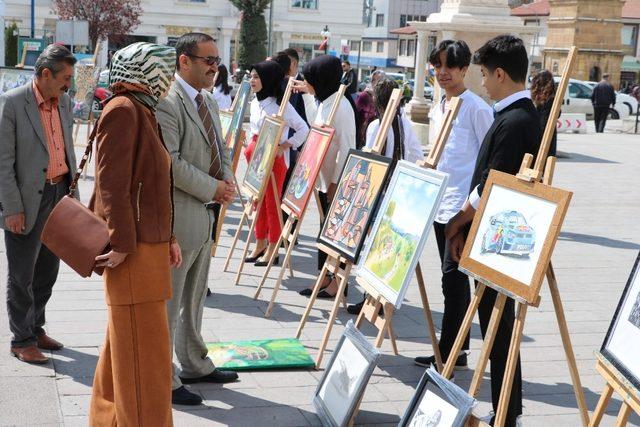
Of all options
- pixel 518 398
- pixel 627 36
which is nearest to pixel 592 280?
pixel 518 398

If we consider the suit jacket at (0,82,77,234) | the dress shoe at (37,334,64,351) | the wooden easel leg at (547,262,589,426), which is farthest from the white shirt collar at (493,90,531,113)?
the dress shoe at (37,334,64,351)

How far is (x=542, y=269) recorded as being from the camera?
359 centimetres

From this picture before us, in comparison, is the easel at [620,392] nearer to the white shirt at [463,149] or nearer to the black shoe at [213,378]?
the white shirt at [463,149]

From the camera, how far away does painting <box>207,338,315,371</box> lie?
17.6 feet

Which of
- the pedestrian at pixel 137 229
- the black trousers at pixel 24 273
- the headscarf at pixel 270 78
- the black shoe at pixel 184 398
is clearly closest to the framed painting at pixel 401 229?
the black shoe at pixel 184 398

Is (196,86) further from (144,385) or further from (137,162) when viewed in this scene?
(144,385)

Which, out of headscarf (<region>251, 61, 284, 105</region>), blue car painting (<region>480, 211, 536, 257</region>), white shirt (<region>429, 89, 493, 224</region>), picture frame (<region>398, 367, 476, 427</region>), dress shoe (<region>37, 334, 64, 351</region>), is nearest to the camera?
picture frame (<region>398, 367, 476, 427</region>)

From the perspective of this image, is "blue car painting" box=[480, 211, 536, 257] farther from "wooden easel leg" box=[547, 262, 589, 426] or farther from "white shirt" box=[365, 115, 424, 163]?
"white shirt" box=[365, 115, 424, 163]

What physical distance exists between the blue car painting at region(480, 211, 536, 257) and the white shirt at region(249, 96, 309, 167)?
146 inches

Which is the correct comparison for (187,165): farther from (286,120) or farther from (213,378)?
(286,120)

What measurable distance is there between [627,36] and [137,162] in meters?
67.2

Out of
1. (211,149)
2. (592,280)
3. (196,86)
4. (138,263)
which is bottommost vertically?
(592,280)

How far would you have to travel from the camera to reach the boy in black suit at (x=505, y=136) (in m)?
4.27

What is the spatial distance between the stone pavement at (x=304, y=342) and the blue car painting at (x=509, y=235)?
845 millimetres
